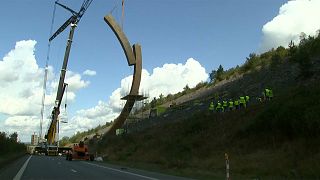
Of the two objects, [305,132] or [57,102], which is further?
[57,102]

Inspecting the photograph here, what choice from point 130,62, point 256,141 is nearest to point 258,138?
point 256,141

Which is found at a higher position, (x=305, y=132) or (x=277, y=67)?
(x=277, y=67)

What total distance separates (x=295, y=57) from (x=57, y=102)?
209 feet

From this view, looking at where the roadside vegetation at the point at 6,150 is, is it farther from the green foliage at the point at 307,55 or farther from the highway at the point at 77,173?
the green foliage at the point at 307,55

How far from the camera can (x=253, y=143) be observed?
37438mm

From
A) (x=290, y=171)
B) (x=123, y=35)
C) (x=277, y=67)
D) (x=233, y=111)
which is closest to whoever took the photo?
(x=290, y=171)

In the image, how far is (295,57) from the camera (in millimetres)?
55906

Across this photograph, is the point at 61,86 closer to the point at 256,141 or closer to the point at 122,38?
the point at 122,38

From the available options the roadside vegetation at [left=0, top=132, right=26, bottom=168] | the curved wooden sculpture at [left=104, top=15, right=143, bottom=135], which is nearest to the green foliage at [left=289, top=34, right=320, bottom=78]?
the curved wooden sculpture at [left=104, top=15, right=143, bottom=135]

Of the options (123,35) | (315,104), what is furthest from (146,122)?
(315,104)

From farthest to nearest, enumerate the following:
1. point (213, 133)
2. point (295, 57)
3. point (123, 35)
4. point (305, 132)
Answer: point (123, 35), point (295, 57), point (213, 133), point (305, 132)

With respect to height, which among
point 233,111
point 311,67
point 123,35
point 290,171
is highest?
point 123,35

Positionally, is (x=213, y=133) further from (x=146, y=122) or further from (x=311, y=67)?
(x=146, y=122)

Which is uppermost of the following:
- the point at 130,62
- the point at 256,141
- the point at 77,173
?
the point at 130,62
